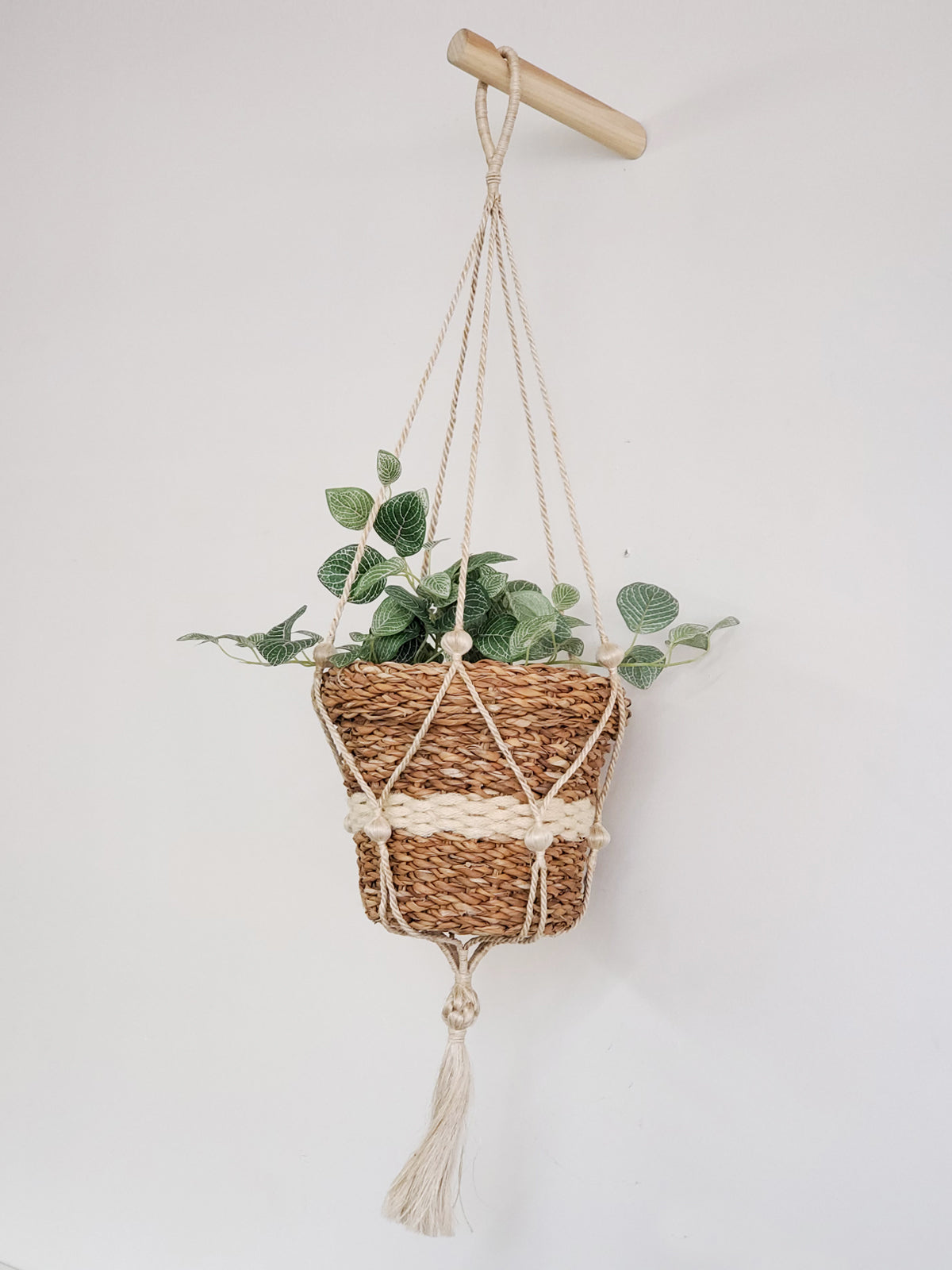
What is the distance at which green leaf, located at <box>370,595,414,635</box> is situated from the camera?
2.77 ft

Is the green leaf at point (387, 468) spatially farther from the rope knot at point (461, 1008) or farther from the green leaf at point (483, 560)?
the rope knot at point (461, 1008)

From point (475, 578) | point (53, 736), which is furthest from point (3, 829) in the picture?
point (475, 578)

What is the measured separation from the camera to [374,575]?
2.77 feet

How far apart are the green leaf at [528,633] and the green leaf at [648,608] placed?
0.08 m

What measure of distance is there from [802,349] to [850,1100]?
627 millimetres

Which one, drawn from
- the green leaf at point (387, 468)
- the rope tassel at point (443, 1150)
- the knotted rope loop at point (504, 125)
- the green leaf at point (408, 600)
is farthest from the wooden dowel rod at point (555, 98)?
the rope tassel at point (443, 1150)

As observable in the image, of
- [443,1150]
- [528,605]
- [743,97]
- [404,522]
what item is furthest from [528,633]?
[743,97]

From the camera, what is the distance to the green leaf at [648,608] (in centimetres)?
87

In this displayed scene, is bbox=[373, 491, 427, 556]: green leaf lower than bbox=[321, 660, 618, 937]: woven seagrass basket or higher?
higher

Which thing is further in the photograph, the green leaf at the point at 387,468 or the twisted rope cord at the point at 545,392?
the twisted rope cord at the point at 545,392

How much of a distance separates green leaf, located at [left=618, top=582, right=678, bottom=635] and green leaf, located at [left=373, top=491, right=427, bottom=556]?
0.56 ft

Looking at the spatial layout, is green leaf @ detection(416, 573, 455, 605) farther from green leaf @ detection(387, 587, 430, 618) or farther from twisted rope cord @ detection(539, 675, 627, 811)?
twisted rope cord @ detection(539, 675, 627, 811)

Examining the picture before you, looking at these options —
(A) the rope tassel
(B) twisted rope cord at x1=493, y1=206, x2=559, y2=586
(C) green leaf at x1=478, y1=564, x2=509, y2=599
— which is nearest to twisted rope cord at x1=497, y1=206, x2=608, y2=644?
(B) twisted rope cord at x1=493, y1=206, x2=559, y2=586

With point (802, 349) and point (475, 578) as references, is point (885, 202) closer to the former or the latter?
point (802, 349)
